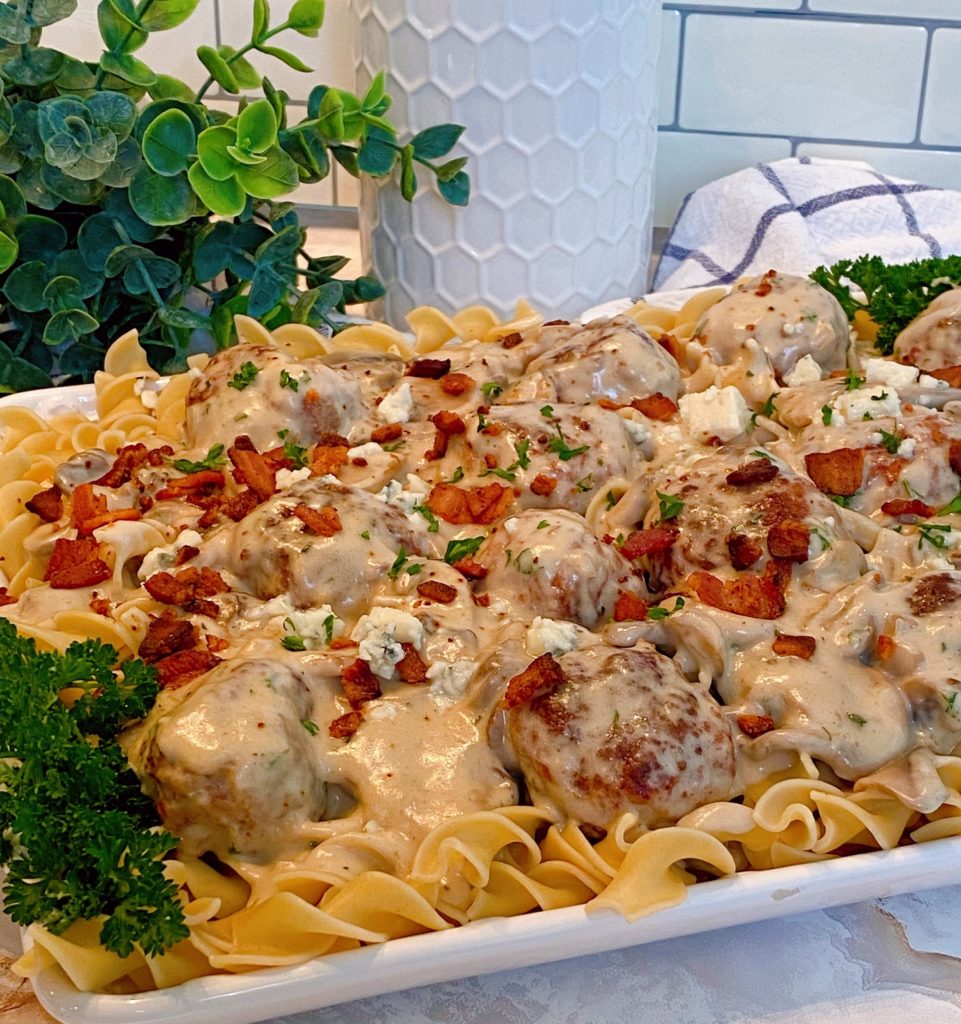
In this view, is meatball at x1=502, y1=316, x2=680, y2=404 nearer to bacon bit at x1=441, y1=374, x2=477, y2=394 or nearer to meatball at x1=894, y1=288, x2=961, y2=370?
bacon bit at x1=441, y1=374, x2=477, y2=394

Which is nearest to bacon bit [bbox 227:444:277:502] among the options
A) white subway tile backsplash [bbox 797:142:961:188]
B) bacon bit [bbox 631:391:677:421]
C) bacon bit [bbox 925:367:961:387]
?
bacon bit [bbox 631:391:677:421]

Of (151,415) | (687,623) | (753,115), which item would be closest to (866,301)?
(753,115)

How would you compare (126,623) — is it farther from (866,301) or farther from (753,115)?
(753,115)

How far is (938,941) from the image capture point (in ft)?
7.48

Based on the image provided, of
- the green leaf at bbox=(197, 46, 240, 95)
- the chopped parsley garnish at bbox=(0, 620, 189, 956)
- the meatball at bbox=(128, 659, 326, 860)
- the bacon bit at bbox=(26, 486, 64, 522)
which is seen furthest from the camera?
the green leaf at bbox=(197, 46, 240, 95)

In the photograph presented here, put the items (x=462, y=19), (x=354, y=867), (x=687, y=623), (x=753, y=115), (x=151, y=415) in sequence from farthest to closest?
(x=753, y=115)
(x=462, y=19)
(x=151, y=415)
(x=687, y=623)
(x=354, y=867)

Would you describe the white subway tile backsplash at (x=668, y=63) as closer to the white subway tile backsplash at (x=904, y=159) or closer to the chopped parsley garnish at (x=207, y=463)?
the white subway tile backsplash at (x=904, y=159)

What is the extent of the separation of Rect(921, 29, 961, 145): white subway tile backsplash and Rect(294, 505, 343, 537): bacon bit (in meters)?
3.61

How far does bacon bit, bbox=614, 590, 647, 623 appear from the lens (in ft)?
8.84

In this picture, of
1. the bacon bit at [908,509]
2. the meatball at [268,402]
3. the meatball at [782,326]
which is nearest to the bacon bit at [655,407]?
the meatball at [782,326]

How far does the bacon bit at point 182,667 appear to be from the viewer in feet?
8.07

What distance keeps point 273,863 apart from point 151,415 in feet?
6.14

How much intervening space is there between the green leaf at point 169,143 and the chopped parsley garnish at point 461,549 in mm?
1518

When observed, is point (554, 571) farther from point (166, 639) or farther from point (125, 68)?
point (125, 68)
